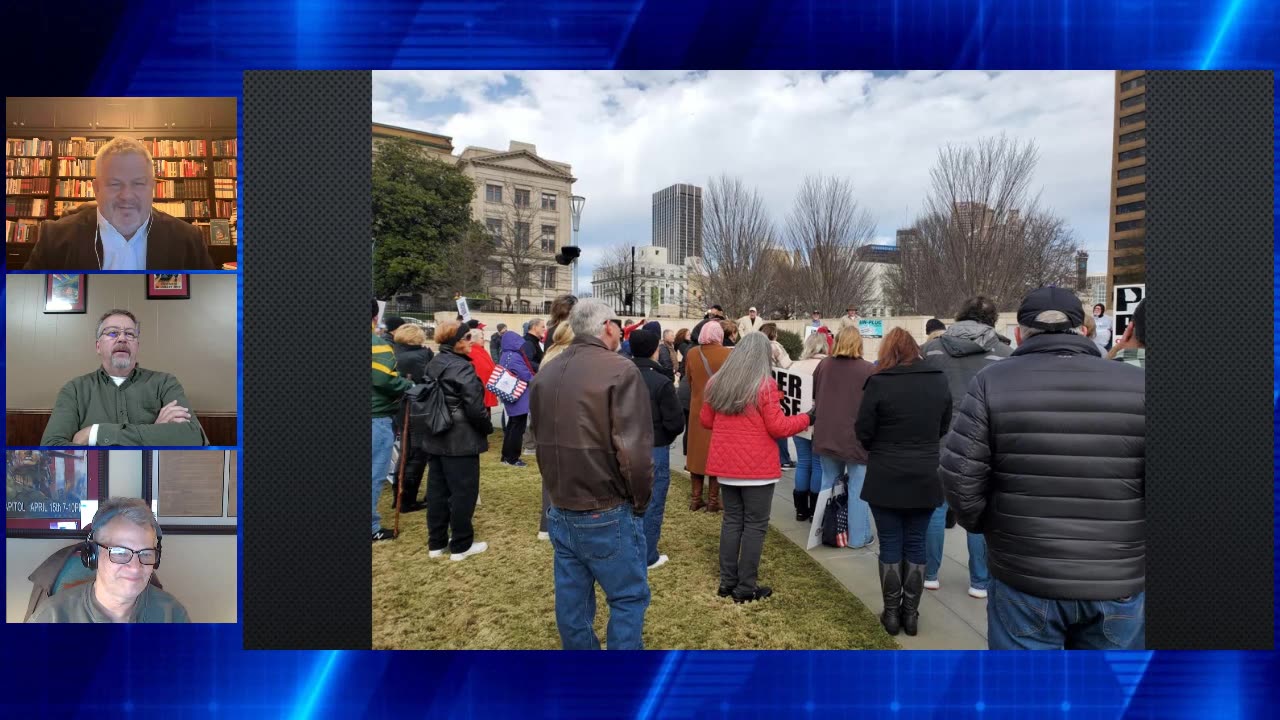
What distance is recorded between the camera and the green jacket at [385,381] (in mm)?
4266

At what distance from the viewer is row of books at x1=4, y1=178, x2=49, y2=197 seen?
Answer: 2379 millimetres

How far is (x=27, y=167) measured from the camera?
2391 mm

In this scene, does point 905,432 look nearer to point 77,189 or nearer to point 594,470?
point 594,470

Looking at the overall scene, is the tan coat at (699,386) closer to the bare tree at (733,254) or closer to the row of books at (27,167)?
the row of books at (27,167)

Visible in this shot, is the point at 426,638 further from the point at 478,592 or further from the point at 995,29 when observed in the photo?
the point at 995,29

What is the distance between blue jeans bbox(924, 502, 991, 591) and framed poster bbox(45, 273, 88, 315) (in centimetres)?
412

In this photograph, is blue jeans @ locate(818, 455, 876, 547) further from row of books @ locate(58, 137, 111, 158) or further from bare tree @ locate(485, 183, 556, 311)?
bare tree @ locate(485, 183, 556, 311)

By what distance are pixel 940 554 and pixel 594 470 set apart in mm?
2484

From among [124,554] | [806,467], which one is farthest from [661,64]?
[806,467]

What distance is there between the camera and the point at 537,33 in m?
2.33

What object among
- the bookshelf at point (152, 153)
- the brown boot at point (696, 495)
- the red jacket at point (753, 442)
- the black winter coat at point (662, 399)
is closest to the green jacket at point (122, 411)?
the bookshelf at point (152, 153)

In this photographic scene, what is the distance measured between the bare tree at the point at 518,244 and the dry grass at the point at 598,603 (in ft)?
32.6

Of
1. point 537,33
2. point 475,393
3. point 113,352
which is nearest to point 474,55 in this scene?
point 537,33

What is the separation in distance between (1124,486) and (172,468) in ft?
10.8
